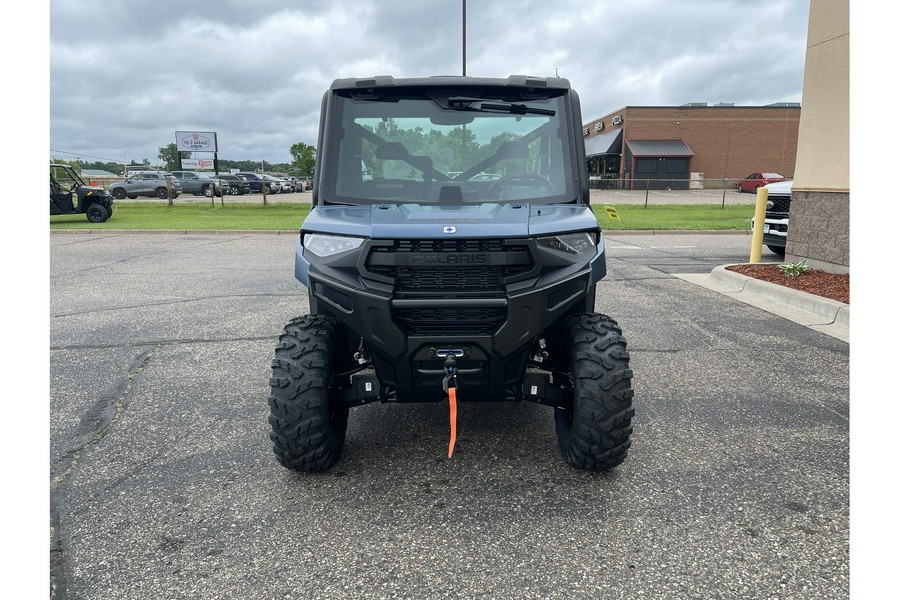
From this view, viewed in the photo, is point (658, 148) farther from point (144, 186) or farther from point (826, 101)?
point (826, 101)

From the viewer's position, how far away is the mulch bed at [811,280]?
7.27 metres

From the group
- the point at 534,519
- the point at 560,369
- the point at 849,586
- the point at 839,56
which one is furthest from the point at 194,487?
the point at 839,56

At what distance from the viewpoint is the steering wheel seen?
142 inches

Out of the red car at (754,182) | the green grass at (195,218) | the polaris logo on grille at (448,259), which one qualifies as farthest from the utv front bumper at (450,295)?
the red car at (754,182)

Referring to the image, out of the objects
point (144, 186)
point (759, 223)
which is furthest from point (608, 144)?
point (759, 223)

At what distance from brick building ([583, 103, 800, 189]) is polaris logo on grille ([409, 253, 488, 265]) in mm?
49644

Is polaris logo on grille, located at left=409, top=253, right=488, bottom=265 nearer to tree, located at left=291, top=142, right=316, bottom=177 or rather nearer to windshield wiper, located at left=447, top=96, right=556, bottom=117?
windshield wiper, located at left=447, top=96, right=556, bottom=117

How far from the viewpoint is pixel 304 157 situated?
48375mm

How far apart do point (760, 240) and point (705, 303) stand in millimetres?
3403

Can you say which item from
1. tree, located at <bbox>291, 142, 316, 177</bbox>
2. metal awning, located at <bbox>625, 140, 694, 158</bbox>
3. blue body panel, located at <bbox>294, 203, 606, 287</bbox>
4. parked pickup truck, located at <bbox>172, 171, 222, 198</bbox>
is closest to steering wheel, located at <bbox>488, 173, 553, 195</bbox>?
blue body panel, located at <bbox>294, 203, 606, 287</bbox>

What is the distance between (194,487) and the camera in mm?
3205

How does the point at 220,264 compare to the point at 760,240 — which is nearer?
the point at 760,240

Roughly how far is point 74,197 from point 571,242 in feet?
→ 70.4

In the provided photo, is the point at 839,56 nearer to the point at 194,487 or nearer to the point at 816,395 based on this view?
the point at 816,395
